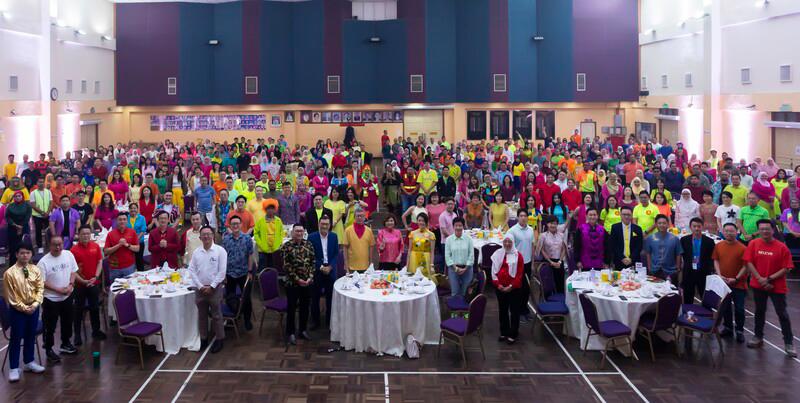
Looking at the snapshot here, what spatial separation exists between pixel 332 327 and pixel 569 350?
10.6 feet

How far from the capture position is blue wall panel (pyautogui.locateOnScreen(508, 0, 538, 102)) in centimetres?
3197

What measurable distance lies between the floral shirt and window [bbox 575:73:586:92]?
81.9ft

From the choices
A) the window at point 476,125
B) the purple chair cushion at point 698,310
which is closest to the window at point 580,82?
the window at point 476,125

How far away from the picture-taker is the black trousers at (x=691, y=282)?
10.7 metres

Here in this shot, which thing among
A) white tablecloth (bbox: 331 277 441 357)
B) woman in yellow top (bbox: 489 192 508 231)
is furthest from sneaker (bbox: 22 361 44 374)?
woman in yellow top (bbox: 489 192 508 231)

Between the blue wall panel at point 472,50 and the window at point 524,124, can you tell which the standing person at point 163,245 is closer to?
the blue wall panel at point 472,50

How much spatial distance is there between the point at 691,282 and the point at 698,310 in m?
0.83

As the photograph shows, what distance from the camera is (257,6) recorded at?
110 ft

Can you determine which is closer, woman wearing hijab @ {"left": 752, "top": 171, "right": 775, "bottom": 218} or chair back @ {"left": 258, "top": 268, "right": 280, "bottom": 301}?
chair back @ {"left": 258, "top": 268, "right": 280, "bottom": 301}

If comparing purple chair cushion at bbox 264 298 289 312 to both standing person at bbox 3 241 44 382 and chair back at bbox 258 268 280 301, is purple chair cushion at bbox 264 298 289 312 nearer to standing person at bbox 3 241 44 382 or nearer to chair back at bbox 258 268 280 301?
chair back at bbox 258 268 280 301

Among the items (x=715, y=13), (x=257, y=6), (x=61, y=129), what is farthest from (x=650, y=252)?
(x=257, y=6)

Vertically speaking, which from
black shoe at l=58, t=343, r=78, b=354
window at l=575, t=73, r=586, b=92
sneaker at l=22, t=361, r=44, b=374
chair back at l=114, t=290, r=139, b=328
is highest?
window at l=575, t=73, r=586, b=92

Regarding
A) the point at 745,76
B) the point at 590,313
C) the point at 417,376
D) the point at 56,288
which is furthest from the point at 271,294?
the point at 745,76

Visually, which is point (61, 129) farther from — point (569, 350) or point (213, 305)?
point (569, 350)
